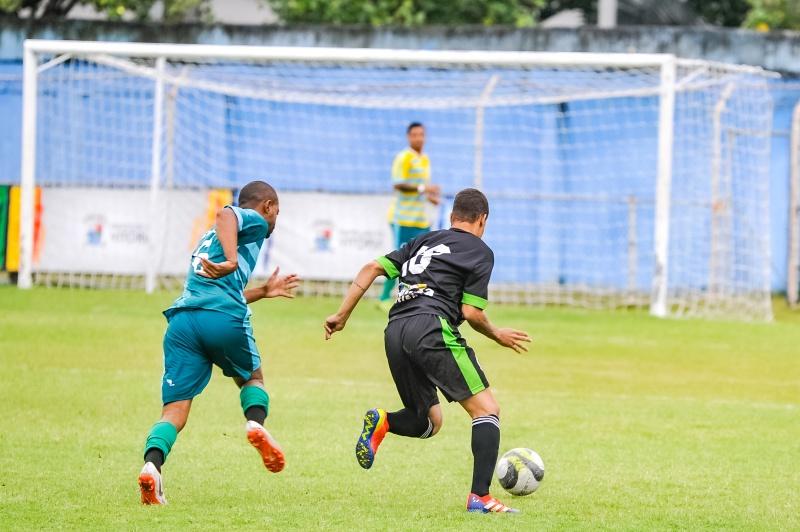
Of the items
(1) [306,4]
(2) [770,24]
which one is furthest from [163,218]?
(2) [770,24]

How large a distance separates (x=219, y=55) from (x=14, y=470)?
10.9 m

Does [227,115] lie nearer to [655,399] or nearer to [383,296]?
[383,296]

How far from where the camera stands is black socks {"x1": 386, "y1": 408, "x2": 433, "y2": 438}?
7262mm

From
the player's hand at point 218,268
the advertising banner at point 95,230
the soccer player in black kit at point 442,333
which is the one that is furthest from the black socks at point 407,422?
the advertising banner at point 95,230

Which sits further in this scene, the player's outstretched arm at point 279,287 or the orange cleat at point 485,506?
the player's outstretched arm at point 279,287

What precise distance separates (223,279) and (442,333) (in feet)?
3.71

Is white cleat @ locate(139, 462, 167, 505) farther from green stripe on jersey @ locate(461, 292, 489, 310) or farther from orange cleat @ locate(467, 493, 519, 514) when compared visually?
green stripe on jersey @ locate(461, 292, 489, 310)

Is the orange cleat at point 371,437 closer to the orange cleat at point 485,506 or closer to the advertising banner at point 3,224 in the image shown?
the orange cleat at point 485,506

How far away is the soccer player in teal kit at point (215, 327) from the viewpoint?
688cm

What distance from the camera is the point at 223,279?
7.12 meters

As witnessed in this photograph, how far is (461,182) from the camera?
73.5 feet

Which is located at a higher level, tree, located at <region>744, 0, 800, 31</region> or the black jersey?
tree, located at <region>744, 0, 800, 31</region>

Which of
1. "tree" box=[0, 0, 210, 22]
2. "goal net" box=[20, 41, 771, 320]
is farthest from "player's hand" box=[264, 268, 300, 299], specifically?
"tree" box=[0, 0, 210, 22]

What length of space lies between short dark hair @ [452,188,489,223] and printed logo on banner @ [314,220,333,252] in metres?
12.5
